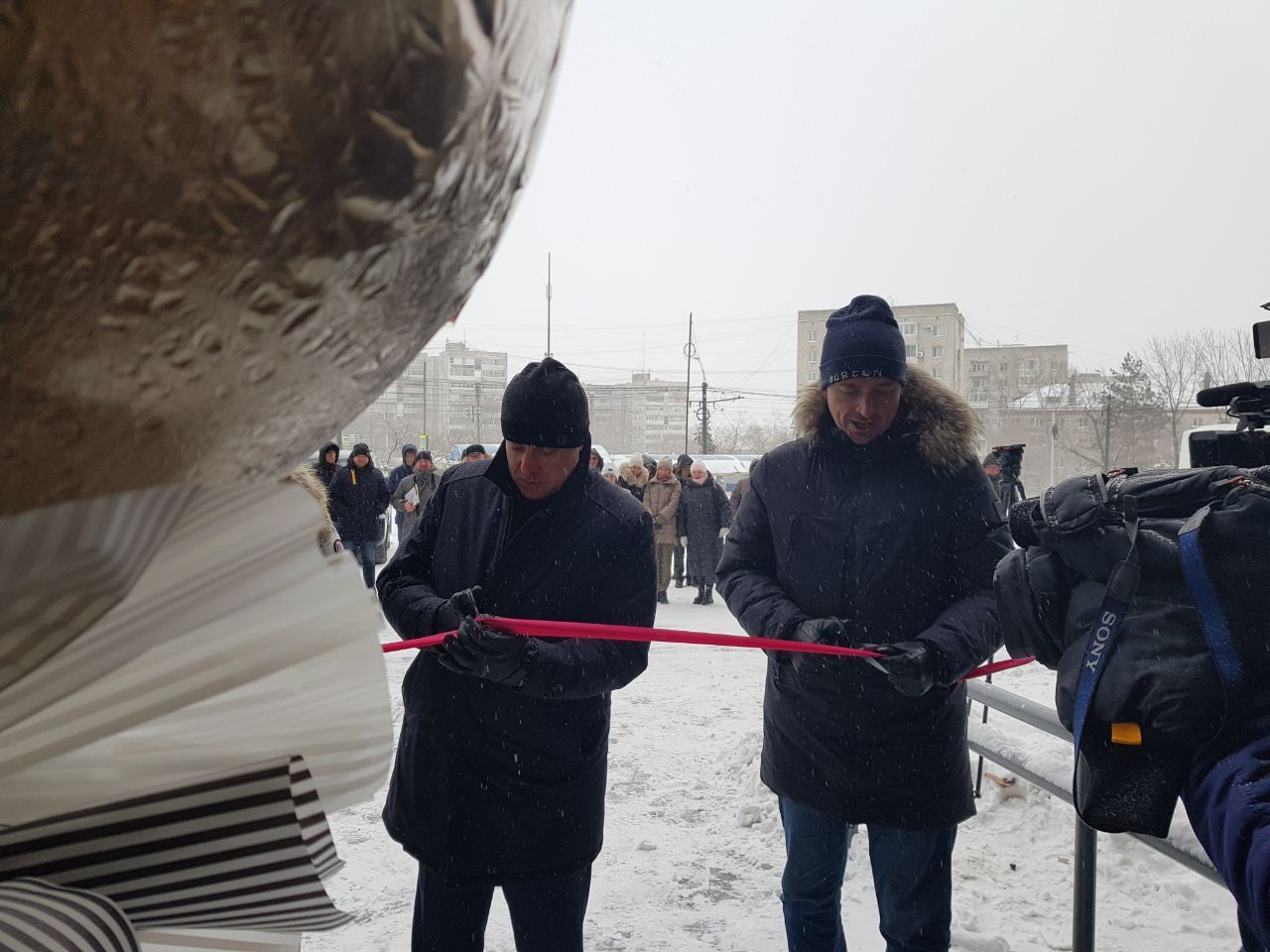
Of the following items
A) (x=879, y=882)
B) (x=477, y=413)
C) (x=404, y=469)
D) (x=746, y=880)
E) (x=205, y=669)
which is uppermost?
(x=477, y=413)

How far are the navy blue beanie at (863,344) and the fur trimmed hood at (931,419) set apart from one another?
78 mm

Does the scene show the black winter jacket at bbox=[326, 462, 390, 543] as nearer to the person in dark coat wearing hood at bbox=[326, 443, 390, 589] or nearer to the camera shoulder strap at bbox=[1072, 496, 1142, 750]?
the person in dark coat wearing hood at bbox=[326, 443, 390, 589]

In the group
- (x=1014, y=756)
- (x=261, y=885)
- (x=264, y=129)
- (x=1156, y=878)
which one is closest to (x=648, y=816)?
(x=1014, y=756)

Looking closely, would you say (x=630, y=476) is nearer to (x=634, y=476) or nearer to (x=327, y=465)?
(x=634, y=476)

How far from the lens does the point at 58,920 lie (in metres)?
0.32

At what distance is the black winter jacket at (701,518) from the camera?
10.5m

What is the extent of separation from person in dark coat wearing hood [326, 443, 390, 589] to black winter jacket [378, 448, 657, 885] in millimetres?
6669

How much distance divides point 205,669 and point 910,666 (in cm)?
207

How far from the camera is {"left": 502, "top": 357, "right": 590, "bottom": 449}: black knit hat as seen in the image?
7.65ft

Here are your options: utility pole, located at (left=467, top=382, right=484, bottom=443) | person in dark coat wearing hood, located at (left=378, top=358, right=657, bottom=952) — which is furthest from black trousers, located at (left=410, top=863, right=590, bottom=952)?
utility pole, located at (left=467, top=382, right=484, bottom=443)

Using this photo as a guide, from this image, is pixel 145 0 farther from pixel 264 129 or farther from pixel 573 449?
pixel 573 449

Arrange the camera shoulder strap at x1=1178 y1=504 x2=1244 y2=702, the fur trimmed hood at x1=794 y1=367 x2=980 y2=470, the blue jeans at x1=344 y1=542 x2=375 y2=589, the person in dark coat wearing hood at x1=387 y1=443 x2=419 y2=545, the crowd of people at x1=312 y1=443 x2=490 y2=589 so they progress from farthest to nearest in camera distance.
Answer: the person in dark coat wearing hood at x1=387 y1=443 x2=419 y2=545 < the blue jeans at x1=344 y1=542 x2=375 y2=589 < the crowd of people at x1=312 y1=443 x2=490 y2=589 < the fur trimmed hood at x1=794 y1=367 x2=980 y2=470 < the camera shoulder strap at x1=1178 y1=504 x2=1244 y2=702

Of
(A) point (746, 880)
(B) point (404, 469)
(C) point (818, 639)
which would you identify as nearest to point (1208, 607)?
(C) point (818, 639)

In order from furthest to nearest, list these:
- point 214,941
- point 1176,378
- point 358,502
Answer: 1. point 1176,378
2. point 358,502
3. point 214,941
